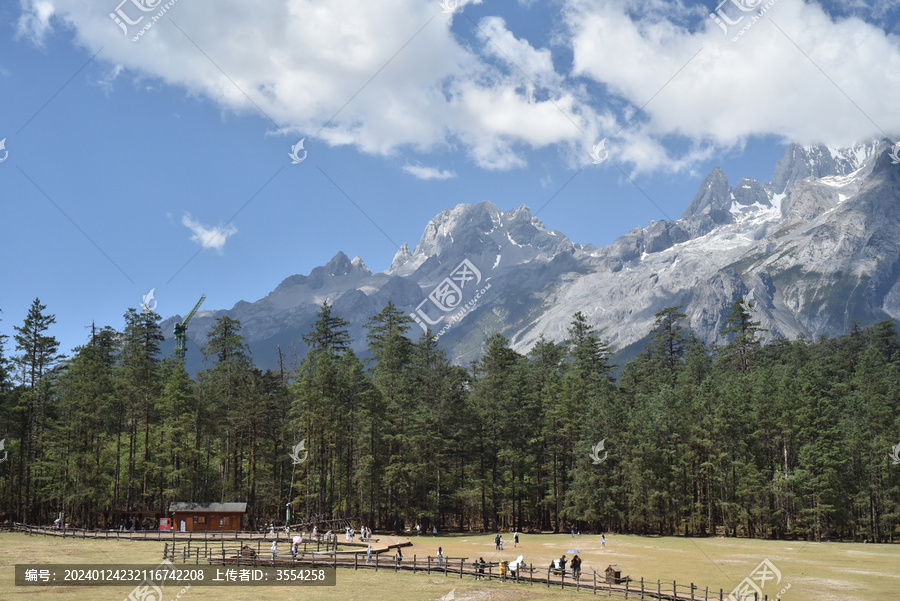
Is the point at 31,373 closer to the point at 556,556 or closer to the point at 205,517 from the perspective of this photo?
the point at 205,517

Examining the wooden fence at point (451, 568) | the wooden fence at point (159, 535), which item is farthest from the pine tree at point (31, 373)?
the wooden fence at point (451, 568)

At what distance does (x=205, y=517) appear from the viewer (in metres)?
61.3

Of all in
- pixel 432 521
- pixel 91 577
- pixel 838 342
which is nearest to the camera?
pixel 91 577

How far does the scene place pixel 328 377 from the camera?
68750 mm

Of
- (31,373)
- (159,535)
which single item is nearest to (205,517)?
(159,535)

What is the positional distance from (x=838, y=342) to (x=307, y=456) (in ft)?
350

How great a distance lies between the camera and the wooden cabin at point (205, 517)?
6116 centimetres

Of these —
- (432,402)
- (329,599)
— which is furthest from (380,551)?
(432,402)

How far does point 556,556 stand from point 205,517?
108 ft

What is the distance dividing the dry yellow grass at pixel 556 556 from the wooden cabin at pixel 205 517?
404 inches

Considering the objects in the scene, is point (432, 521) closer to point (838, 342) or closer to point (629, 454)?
point (629, 454)

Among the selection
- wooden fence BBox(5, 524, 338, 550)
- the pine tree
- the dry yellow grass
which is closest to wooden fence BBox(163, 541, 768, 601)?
the dry yellow grass

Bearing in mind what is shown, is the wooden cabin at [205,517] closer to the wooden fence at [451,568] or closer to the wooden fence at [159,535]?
the wooden fence at [159,535]

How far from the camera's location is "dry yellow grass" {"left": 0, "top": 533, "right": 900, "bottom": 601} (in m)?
31.6
